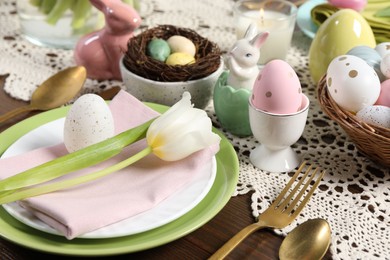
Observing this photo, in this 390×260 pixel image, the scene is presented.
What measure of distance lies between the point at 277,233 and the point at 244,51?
260mm

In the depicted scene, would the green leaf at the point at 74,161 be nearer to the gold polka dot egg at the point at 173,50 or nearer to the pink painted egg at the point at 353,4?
the gold polka dot egg at the point at 173,50

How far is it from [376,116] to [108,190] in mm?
338

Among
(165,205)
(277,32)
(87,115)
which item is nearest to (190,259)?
(165,205)

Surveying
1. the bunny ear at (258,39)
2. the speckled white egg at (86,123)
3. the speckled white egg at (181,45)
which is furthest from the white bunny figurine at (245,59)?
the speckled white egg at (86,123)

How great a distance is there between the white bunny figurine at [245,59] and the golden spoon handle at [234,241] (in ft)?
0.78

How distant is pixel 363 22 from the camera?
0.94m

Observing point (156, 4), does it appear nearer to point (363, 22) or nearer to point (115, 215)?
point (363, 22)

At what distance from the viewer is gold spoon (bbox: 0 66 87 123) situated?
2.85 feet

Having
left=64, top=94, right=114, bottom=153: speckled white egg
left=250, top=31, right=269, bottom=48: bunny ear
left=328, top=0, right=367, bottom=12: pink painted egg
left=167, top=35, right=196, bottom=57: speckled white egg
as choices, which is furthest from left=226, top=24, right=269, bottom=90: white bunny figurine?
left=328, top=0, right=367, bottom=12: pink painted egg

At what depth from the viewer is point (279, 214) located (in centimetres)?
65

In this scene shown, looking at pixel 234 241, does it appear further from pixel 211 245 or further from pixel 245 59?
pixel 245 59

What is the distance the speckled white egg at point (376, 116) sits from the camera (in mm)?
705

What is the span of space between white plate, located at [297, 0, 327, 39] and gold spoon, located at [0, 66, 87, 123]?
44 cm

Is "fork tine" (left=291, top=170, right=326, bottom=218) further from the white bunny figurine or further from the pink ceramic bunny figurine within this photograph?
the pink ceramic bunny figurine
